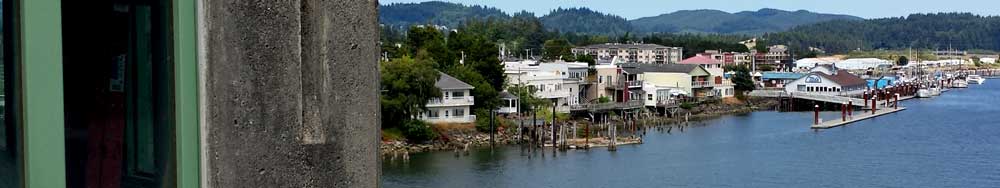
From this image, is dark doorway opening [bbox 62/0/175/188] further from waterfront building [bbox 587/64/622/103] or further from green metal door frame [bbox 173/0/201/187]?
waterfront building [bbox 587/64/622/103]

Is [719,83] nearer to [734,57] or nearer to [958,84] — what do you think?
[734,57]

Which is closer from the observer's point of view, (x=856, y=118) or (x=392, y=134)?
(x=392, y=134)

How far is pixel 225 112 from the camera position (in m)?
1.34

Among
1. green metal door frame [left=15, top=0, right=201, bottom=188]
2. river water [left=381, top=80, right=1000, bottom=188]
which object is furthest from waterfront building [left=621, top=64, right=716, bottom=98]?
green metal door frame [left=15, top=0, right=201, bottom=188]

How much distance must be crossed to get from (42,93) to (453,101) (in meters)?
31.3

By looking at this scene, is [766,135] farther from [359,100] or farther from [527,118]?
[359,100]

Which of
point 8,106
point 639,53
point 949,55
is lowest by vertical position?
point 8,106

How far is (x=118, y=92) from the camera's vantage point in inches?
56.3

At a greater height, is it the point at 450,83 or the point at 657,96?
the point at 450,83

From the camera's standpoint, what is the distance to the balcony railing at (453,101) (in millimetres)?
31906

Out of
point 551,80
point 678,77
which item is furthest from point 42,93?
point 678,77

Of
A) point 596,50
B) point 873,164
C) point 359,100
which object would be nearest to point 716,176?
point 873,164

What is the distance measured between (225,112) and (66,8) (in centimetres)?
20

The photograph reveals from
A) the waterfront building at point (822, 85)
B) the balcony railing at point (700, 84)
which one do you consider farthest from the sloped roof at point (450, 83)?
the waterfront building at point (822, 85)
